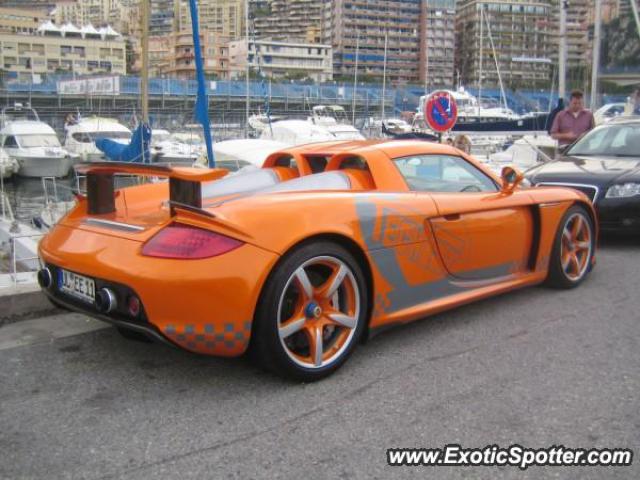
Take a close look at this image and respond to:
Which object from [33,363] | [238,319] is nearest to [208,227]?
[238,319]

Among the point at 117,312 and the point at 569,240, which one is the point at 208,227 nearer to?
the point at 117,312

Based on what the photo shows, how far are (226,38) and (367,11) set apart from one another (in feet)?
95.1

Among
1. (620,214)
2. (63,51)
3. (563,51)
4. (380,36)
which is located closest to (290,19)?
(380,36)

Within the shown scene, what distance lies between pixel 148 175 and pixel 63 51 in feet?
328

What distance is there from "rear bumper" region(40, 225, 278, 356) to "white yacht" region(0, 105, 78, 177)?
2397cm

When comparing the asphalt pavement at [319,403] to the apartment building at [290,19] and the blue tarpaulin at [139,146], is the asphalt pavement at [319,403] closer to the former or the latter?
the blue tarpaulin at [139,146]

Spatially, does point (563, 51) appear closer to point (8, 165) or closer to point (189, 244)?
point (189, 244)

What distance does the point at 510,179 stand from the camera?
431 centimetres

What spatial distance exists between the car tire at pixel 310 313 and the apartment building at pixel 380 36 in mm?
129308

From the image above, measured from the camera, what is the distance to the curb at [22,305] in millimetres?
3922

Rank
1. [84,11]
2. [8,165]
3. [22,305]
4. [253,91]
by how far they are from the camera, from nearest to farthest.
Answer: [22,305]
[8,165]
[253,91]
[84,11]

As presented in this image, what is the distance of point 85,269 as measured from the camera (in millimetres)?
3002

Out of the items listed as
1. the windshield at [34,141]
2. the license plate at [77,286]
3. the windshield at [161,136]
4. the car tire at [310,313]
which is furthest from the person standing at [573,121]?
the windshield at [161,136]

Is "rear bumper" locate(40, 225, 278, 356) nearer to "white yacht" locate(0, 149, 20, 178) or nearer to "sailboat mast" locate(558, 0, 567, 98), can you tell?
"sailboat mast" locate(558, 0, 567, 98)
